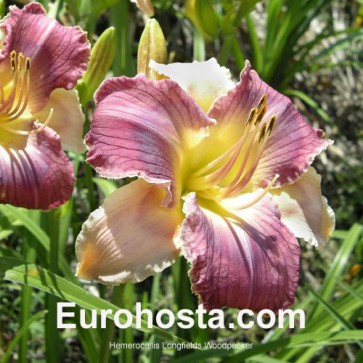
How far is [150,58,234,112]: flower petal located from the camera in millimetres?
940

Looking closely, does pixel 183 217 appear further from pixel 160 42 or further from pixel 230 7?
pixel 230 7

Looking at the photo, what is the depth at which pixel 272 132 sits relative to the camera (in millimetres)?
998

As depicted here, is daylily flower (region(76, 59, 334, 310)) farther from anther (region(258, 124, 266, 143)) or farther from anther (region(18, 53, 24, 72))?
anther (region(18, 53, 24, 72))

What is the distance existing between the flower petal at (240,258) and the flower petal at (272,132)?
0.25 ft

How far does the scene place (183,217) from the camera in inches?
35.5

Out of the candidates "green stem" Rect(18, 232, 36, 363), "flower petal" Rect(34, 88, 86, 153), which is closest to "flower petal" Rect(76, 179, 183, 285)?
"flower petal" Rect(34, 88, 86, 153)

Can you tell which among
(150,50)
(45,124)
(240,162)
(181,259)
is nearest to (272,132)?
(240,162)

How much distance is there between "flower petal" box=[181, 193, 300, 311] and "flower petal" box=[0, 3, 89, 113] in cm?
25

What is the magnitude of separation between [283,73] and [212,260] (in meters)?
1.44

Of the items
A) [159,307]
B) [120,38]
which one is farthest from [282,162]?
[159,307]

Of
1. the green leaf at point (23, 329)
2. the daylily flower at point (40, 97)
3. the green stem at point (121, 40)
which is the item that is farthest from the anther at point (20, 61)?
the green stem at point (121, 40)

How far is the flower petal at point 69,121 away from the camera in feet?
3.05

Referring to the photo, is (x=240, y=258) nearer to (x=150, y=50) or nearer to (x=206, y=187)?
(x=206, y=187)

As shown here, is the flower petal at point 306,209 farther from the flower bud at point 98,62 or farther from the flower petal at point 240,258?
the flower bud at point 98,62
